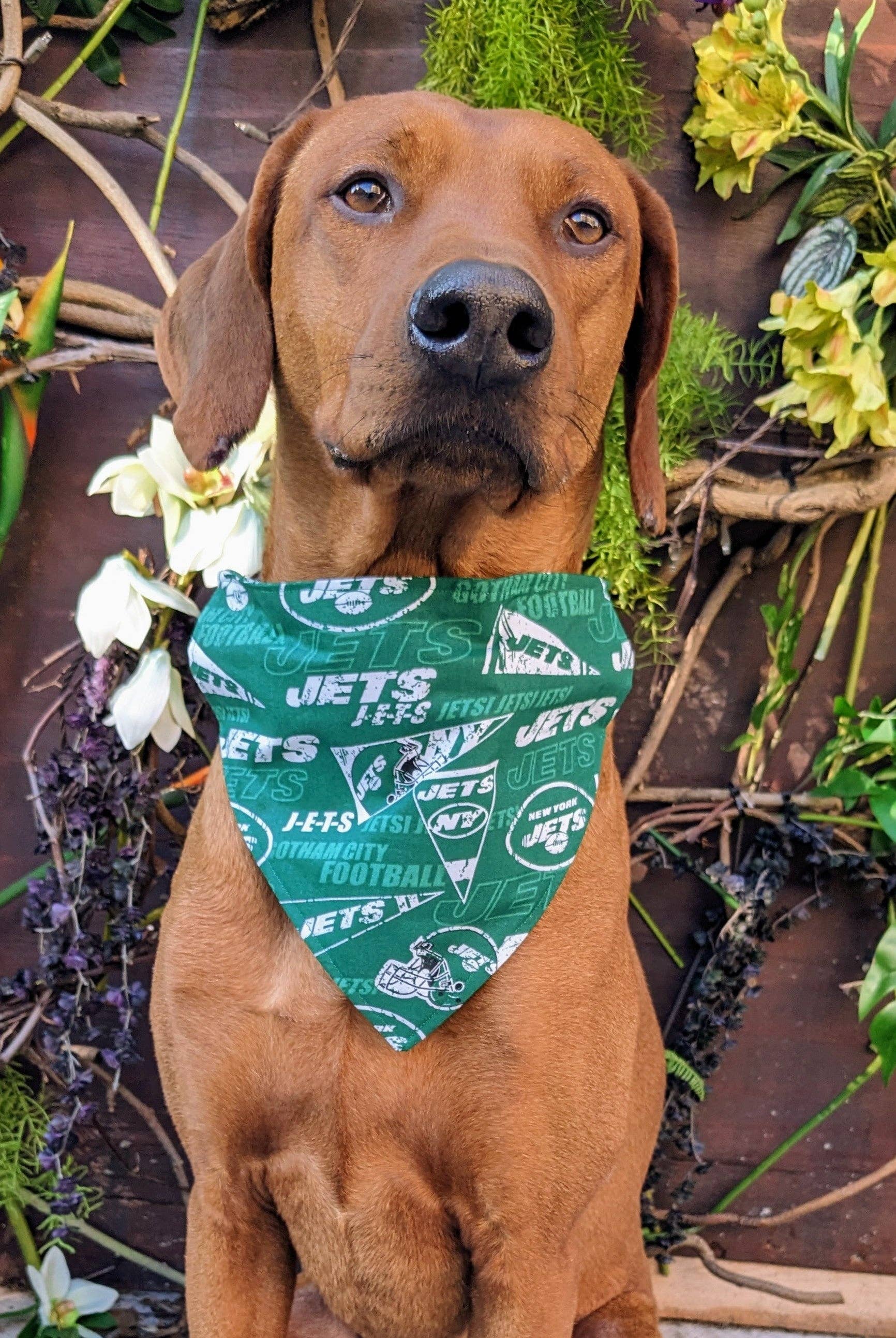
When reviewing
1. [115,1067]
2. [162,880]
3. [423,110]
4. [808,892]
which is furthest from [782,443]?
[115,1067]

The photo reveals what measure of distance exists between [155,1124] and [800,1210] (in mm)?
1425

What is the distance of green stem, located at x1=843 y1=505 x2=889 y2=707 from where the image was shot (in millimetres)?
2385

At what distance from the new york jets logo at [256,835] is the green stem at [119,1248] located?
1252 mm

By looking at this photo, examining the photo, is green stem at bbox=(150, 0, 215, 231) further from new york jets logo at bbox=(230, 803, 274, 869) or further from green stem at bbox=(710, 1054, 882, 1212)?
green stem at bbox=(710, 1054, 882, 1212)

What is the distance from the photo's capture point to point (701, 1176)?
8.13 ft

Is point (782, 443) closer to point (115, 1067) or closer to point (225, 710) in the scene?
point (225, 710)

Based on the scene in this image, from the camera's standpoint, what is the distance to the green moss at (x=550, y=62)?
2.01 metres

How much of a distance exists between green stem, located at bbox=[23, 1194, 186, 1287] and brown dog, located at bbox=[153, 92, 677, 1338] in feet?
2.91

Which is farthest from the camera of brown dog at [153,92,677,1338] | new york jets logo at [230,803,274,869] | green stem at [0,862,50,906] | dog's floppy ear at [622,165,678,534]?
green stem at [0,862,50,906]

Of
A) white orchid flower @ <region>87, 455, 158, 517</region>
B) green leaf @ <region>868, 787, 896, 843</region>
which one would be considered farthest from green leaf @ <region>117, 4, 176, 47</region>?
green leaf @ <region>868, 787, 896, 843</region>

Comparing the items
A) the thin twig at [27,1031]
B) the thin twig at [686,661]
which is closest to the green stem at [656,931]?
the thin twig at [686,661]

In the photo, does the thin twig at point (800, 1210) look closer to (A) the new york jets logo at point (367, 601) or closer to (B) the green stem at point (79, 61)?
(A) the new york jets logo at point (367, 601)

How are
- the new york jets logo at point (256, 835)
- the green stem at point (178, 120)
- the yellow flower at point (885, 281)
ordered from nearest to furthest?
the new york jets logo at point (256, 835) → the yellow flower at point (885, 281) → the green stem at point (178, 120)

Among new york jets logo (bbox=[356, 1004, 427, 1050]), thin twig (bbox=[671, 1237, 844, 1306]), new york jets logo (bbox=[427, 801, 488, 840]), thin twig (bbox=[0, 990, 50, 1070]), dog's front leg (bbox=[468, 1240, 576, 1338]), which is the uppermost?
new york jets logo (bbox=[427, 801, 488, 840])
